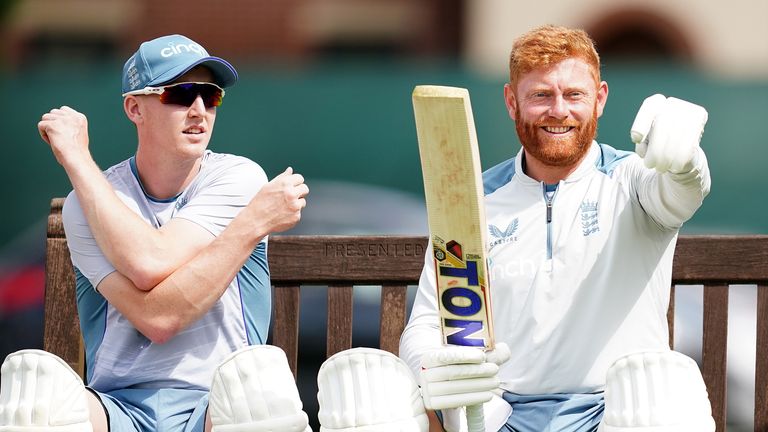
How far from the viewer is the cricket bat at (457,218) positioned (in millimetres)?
2980

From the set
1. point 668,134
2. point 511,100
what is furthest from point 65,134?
point 668,134

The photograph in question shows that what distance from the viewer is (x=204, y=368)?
135 inches

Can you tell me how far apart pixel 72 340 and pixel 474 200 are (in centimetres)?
152

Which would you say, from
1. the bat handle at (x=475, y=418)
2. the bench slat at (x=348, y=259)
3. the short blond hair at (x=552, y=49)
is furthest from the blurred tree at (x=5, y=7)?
the bat handle at (x=475, y=418)

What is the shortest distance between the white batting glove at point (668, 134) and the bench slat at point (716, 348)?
1.03 m

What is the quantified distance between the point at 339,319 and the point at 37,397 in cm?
121

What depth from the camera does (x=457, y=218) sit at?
309 centimetres

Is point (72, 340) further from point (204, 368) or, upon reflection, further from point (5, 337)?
point (5, 337)

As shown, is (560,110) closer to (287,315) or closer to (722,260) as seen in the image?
(722,260)

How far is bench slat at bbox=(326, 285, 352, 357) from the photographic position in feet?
13.1

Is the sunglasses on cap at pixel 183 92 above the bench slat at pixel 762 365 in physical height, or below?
above

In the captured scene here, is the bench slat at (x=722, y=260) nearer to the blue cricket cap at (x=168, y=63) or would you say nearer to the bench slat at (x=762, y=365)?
the bench slat at (x=762, y=365)

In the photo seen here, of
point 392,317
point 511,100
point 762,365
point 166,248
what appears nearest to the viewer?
point 166,248

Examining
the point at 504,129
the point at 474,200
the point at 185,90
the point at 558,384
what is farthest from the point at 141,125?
the point at 504,129
